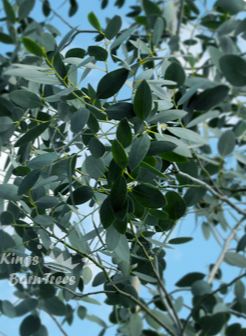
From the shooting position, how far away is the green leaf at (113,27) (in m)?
0.69

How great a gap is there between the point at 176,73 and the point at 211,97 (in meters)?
0.12

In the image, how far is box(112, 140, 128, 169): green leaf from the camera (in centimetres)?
55

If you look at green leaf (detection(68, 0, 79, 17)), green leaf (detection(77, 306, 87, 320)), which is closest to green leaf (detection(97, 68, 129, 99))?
green leaf (detection(77, 306, 87, 320))

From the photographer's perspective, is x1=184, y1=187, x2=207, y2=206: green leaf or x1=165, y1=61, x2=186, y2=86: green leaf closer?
x1=165, y1=61, x2=186, y2=86: green leaf

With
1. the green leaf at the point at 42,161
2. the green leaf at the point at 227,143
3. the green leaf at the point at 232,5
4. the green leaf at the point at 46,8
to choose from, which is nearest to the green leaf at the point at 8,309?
the green leaf at the point at 42,161

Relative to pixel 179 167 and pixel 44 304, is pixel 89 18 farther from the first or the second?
pixel 44 304

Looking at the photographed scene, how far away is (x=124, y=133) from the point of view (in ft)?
1.87

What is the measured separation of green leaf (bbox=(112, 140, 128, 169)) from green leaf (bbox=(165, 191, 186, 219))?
15 cm

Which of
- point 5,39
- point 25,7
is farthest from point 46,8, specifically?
point 25,7

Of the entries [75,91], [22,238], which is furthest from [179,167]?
[22,238]

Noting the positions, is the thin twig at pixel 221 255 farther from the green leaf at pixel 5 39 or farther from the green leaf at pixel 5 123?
the green leaf at pixel 5 39

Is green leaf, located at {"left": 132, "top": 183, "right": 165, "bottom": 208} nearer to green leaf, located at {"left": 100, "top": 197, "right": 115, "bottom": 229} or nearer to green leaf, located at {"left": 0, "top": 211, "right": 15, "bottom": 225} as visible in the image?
green leaf, located at {"left": 100, "top": 197, "right": 115, "bottom": 229}

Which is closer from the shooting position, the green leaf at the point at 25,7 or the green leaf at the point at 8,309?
the green leaf at the point at 25,7

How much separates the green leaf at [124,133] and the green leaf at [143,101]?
2 cm
